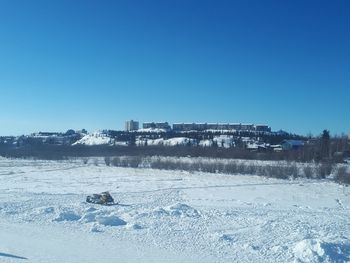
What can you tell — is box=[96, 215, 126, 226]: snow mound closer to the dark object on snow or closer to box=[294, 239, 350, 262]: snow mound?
the dark object on snow

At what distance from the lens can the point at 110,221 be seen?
49.5 ft

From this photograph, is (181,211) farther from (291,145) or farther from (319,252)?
(291,145)

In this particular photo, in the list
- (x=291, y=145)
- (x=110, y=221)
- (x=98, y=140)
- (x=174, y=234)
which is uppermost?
(x=98, y=140)

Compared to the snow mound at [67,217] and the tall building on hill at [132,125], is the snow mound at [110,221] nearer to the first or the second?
the snow mound at [67,217]

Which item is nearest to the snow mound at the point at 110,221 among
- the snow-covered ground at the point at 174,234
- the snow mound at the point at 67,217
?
the snow-covered ground at the point at 174,234

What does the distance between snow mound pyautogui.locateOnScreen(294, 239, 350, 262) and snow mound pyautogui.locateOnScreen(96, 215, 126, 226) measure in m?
5.97

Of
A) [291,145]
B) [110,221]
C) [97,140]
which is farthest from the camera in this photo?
[97,140]

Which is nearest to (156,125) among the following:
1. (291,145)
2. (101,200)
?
(291,145)

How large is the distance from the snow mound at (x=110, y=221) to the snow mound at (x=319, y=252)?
5.97 meters

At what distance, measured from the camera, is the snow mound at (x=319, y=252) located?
35.9 ft

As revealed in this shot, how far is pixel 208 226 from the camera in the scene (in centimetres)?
1510

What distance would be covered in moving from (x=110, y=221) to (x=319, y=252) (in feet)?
22.5

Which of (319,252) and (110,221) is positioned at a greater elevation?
(110,221)

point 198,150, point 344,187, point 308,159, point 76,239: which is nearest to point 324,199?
point 344,187
